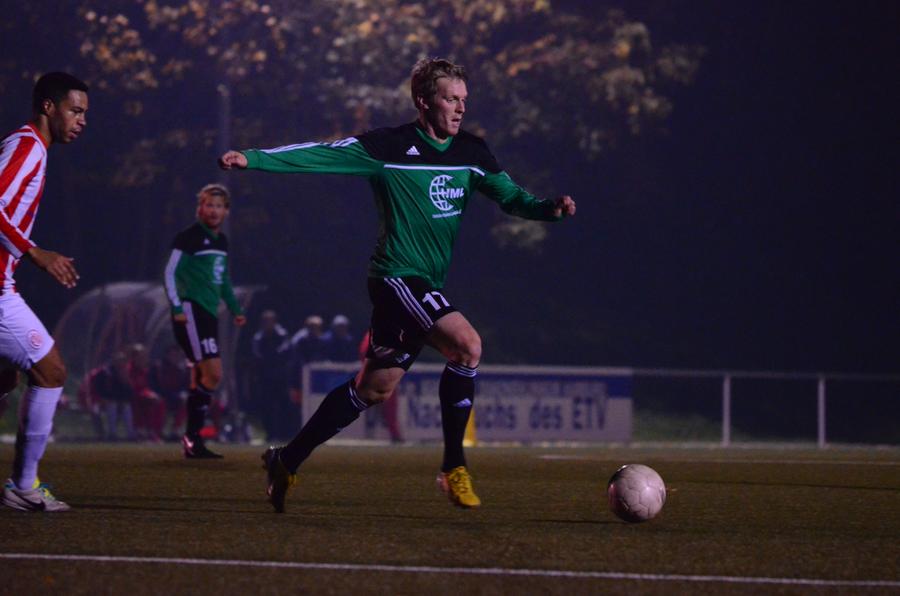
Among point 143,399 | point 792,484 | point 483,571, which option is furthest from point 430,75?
point 143,399

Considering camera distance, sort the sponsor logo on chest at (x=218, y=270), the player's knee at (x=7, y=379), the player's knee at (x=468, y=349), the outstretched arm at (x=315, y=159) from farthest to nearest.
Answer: the sponsor logo on chest at (x=218, y=270) < the player's knee at (x=468, y=349) < the player's knee at (x=7, y=379) < the outstretched arm at (x=315, y=159)

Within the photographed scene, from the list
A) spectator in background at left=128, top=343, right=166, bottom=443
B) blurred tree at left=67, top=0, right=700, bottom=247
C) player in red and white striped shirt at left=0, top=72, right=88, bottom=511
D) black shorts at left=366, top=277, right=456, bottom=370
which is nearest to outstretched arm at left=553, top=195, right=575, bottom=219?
black shorts at left=366, top=277, right=456, bottom=370

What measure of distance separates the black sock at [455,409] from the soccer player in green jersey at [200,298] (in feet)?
20.6

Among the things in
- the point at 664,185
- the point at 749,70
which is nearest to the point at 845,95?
the point at 749,70

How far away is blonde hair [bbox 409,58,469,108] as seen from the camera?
29.0 feet

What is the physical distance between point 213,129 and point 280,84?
181 cm

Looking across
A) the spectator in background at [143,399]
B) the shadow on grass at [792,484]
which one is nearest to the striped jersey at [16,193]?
the shadow on grass at [792,484]

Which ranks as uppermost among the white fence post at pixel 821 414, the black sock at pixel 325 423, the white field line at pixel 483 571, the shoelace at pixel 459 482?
the black sock at pixel 325 423

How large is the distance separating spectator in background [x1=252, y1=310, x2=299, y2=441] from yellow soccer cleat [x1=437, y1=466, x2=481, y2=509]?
16.5 m

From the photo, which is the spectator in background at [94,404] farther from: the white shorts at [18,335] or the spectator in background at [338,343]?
the white shorts at [18,335]

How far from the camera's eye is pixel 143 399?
24781mm

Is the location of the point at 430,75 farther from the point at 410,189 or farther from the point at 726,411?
the point at 726,411

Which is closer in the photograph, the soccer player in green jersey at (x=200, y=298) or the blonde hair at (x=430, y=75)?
the blonde hair at (x=430, y=75)

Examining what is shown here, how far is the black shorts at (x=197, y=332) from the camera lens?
14.9m
